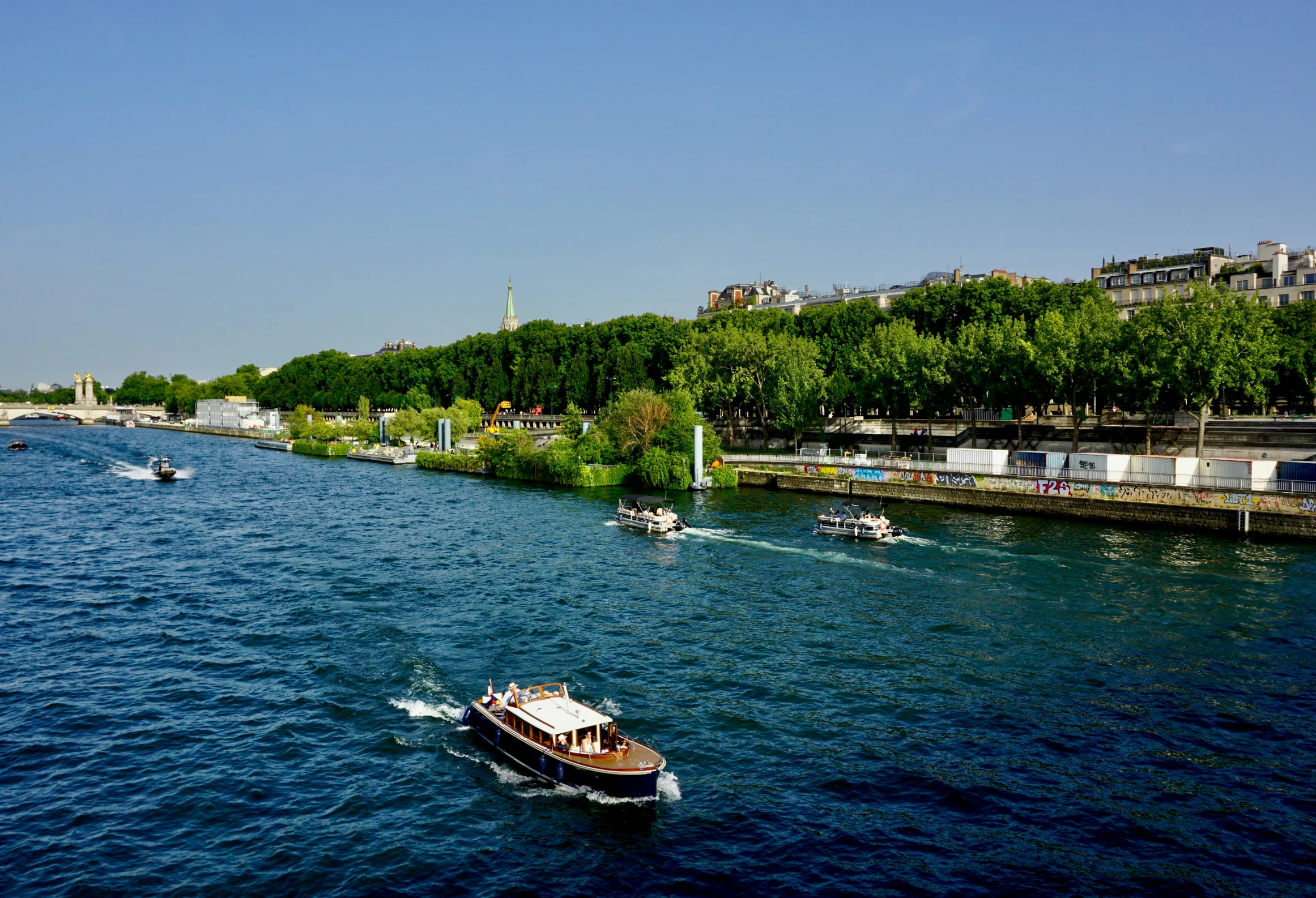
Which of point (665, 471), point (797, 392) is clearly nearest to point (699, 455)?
point (665, 471)

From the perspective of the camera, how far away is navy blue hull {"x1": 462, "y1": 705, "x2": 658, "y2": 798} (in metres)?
25.8

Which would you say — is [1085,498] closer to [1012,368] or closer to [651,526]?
[1012,368]

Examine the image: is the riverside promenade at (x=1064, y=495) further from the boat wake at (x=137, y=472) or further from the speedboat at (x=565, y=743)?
the boat wake at (x=137, y=472)

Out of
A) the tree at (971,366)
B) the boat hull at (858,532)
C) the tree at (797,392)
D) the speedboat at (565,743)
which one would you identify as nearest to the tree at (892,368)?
the tree at (971,366)

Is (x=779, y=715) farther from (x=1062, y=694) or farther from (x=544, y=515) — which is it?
(x=544, y=515)

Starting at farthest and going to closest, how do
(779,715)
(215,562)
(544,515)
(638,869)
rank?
(544,515) < (215,562) < (779,715) < (638,869)

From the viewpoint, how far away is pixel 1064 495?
7369cm

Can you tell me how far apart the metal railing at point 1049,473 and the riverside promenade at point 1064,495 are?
6.4 inches

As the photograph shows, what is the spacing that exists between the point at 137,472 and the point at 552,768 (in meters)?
123

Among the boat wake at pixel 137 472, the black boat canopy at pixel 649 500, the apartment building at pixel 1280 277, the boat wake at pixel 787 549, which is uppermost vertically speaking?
the apartment building at pixel 1280 277

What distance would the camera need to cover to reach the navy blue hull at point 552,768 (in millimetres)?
25766

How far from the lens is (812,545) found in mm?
63656

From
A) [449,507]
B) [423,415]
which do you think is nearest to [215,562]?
[449,507]

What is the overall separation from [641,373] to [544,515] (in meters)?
83.9
